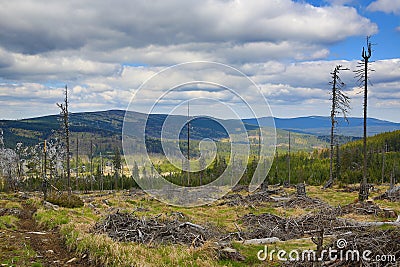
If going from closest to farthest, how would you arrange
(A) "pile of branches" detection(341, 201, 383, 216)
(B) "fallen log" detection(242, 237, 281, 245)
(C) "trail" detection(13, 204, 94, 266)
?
1. (C) "trail" detection(13, 204, 94, 266)
2. (B) "fallen log" detection(242, 237, 281, 245)
3. (A) "pile of branches" detection(341, 201, 383, 216)

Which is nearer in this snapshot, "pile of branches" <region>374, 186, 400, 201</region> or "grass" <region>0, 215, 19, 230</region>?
"grass" <region>0, 215, 19, 230</region>

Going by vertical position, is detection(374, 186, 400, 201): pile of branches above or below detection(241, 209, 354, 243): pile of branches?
below

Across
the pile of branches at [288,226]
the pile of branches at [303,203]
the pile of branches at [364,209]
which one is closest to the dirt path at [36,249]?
the pile of branches at [288,226]

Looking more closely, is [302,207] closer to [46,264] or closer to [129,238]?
[129,238]

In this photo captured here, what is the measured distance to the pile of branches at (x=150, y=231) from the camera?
1337cm

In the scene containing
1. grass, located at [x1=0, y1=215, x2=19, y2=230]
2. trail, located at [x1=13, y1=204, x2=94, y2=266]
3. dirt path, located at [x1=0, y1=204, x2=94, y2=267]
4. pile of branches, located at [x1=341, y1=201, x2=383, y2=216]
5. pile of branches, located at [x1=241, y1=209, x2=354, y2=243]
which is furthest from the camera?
pile of branches, located at [x1=341, y1=201, x2=383, y2=216]

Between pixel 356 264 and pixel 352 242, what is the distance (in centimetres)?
92

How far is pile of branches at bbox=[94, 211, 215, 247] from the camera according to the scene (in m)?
13.4

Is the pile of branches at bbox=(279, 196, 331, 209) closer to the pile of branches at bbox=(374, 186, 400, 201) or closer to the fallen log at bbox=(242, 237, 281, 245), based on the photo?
the pile of branches at bbox=(374, 186, 400, 201)

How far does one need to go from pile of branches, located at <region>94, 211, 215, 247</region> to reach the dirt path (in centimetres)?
190

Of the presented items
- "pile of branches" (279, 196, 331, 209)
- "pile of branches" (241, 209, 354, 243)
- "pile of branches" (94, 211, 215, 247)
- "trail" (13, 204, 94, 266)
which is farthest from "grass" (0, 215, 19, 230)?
"pile of branches" (279, 196, 331, 209)

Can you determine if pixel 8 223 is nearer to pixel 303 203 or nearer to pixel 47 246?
pixel 47 246

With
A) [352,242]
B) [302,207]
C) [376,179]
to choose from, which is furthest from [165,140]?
[376,179]

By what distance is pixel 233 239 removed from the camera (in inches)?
561
